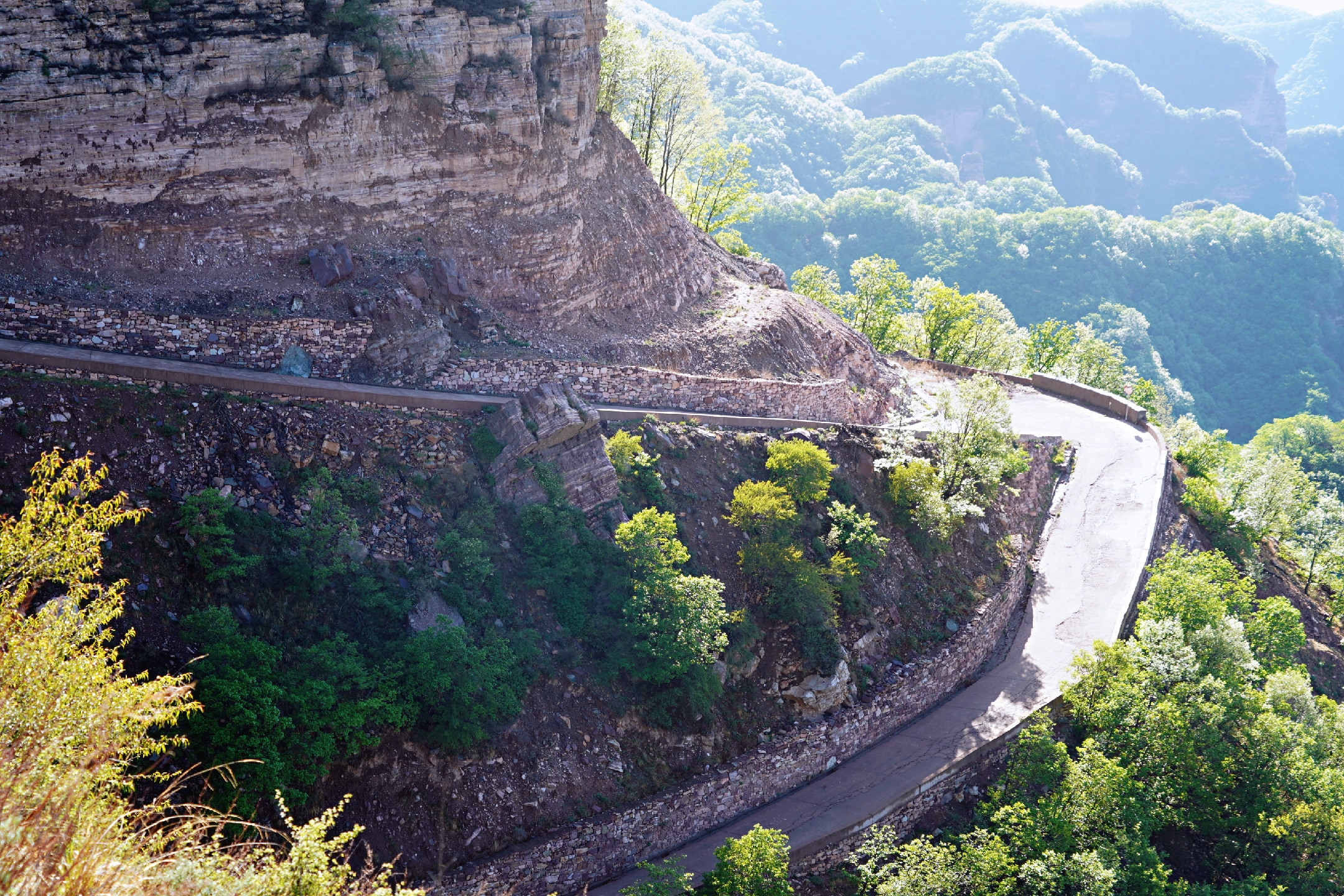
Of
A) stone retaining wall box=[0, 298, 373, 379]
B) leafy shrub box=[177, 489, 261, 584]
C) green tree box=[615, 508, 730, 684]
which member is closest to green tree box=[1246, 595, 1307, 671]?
green tree box=[615, 508, 730, 684]

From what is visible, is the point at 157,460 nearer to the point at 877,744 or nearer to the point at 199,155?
the point at 199,155

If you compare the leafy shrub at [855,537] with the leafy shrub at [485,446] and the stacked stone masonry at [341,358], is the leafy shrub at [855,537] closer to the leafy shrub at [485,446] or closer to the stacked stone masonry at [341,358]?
the stacked stone masonry at [341,358]

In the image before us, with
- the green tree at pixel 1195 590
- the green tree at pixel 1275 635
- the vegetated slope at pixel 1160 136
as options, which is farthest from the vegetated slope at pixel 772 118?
the green tree at pixel 1275 635

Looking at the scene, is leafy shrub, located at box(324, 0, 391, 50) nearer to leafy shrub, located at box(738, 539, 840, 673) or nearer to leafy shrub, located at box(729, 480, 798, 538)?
leafy shrub, located at box(729, 480, 798, 538)

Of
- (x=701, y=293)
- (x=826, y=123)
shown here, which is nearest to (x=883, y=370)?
(x=701, y=293)

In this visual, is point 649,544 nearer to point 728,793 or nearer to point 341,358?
point 728,793

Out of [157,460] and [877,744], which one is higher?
[157,460]
